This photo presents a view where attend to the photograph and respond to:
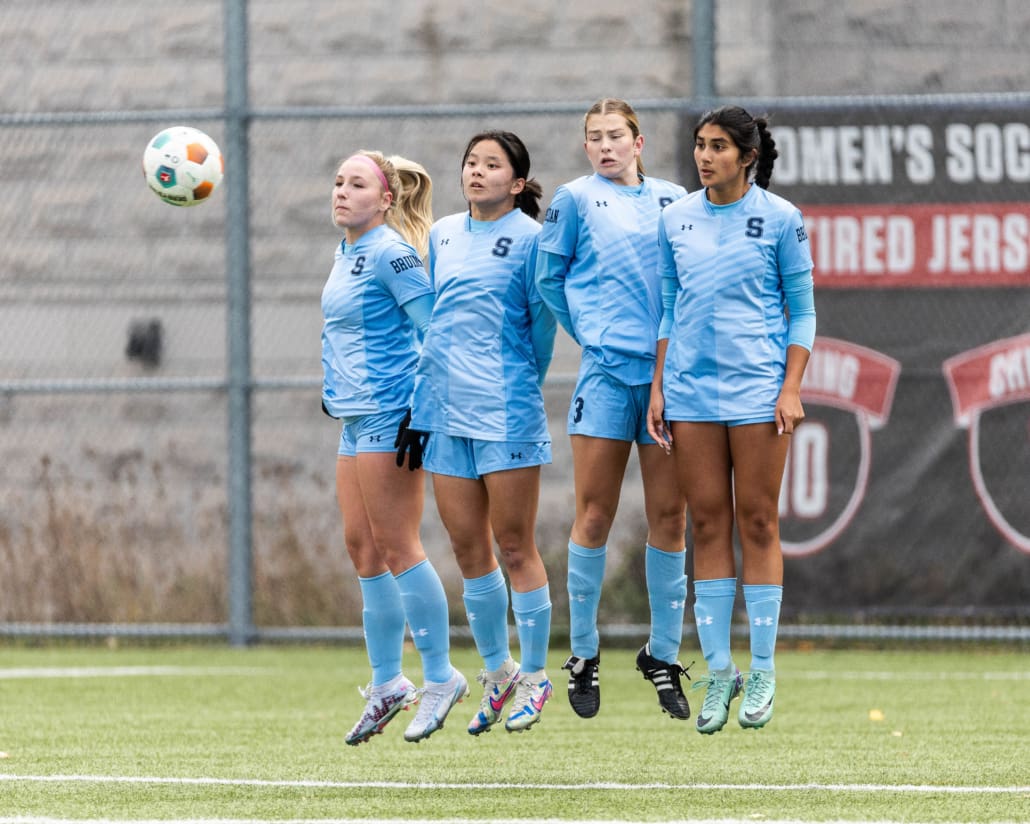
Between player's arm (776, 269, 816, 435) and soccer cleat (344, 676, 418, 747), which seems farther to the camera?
soccer cleat (344, 676, 418, 747)

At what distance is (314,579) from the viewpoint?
12.1 metres

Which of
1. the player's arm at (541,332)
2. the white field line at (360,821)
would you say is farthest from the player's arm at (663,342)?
the white field line at (360,821)

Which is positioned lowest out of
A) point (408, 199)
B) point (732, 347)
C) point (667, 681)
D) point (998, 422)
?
point (667, 681)

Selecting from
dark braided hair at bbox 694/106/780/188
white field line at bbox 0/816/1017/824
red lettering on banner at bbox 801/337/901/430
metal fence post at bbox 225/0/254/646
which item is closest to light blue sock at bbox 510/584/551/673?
white field line at bbox 0/816/1017/824

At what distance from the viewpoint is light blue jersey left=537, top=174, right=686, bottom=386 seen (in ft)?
23.0

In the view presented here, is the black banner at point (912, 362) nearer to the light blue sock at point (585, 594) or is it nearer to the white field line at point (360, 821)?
the light blue sock at point (585, 594)

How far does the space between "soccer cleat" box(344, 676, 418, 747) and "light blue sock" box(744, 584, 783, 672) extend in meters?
1.30

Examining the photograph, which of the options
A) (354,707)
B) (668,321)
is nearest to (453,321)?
(668,321)

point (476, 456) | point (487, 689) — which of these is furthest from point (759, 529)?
point (487, 689)

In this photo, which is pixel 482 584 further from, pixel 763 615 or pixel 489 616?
pixel 763 615

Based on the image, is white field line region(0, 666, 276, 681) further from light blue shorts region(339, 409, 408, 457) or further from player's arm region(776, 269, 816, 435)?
player's arm region(776, 269, 816, 435)

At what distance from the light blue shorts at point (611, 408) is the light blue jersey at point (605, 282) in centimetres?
4

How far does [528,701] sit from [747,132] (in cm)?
215

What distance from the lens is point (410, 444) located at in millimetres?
7070
